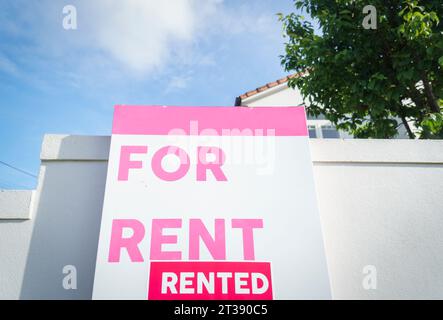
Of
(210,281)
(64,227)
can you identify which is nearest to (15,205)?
(64,227)

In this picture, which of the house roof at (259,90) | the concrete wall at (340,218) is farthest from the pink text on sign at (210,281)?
the house roof at (259,90)

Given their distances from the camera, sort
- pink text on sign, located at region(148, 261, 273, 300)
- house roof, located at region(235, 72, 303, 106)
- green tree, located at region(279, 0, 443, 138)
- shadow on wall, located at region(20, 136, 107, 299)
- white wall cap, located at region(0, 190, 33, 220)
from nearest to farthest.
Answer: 1. pink text on sign, located at region(148, 261, 273, 300)
2. shadow on wall, located at region(20, 136, 107, 299)
3. white wall cap, located at region(0, 190, 33, 220)
4. green tree, located at region(279, 0, 443, 138)
5. house roof, located at region(235, 72, 303, 106)

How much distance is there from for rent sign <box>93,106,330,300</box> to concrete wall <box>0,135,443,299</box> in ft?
0.87

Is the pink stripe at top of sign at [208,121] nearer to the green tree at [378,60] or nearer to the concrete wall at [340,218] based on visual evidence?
the concrete wall at [340,218]

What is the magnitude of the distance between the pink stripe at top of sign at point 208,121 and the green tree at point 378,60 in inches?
122

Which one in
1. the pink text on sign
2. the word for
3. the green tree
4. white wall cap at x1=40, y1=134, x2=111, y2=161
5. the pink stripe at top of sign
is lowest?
the pink text on sign

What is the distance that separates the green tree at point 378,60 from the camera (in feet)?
15.1

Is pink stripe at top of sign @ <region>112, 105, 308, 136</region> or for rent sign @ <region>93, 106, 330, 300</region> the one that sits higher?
pink stripe at top of sign @ <region>112, 105, 308, 136</region>

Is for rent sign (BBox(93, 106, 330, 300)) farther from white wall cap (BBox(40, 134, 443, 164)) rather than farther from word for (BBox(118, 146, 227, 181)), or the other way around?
white wall cap (BBox(40, 134, 443, 164))

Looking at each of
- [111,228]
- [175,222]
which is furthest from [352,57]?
[111,228]

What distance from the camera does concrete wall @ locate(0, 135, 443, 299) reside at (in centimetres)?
217

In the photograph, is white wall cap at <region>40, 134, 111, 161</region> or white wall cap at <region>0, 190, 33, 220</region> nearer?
white wall cap at <region>0, 190, 33, 220</region>

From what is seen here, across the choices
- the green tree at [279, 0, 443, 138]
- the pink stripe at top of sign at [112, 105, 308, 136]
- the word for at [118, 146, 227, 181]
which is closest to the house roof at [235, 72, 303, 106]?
the green tree at [279, 0, 443, 138]

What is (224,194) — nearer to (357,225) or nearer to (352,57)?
(357,225)
